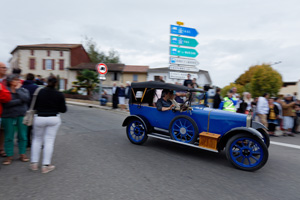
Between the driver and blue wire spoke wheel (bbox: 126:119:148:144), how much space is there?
0.73 m

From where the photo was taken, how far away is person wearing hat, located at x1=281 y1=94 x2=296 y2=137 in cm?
774

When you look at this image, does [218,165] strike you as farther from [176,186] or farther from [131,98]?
[131,98]

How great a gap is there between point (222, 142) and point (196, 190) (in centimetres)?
152

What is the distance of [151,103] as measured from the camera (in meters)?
5.54

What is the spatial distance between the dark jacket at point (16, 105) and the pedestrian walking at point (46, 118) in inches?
21.6

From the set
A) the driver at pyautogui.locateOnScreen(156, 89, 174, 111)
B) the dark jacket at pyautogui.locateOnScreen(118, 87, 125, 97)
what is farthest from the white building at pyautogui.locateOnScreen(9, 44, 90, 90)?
the driver at pyautogui.locateOnScreen(156, 89, 174, 111)

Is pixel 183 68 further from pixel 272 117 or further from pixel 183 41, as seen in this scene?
pixel 272 117

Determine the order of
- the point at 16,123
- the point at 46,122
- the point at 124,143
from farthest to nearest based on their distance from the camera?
the point at 124,143 → the point at 16,123 → the point at 46,122

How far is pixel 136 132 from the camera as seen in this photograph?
17.5 feet

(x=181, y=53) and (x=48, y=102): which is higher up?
(x=181, y=53)

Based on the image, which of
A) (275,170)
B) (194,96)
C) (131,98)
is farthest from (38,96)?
(275,170)

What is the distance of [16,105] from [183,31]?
336 inches

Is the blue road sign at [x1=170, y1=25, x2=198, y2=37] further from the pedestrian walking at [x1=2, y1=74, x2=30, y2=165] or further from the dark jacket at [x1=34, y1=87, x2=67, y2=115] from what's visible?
the pedestrian walking at [x1=2, y1=74, x2=30, y2=165]

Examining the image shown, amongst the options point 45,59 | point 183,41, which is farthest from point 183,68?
point 45,59
